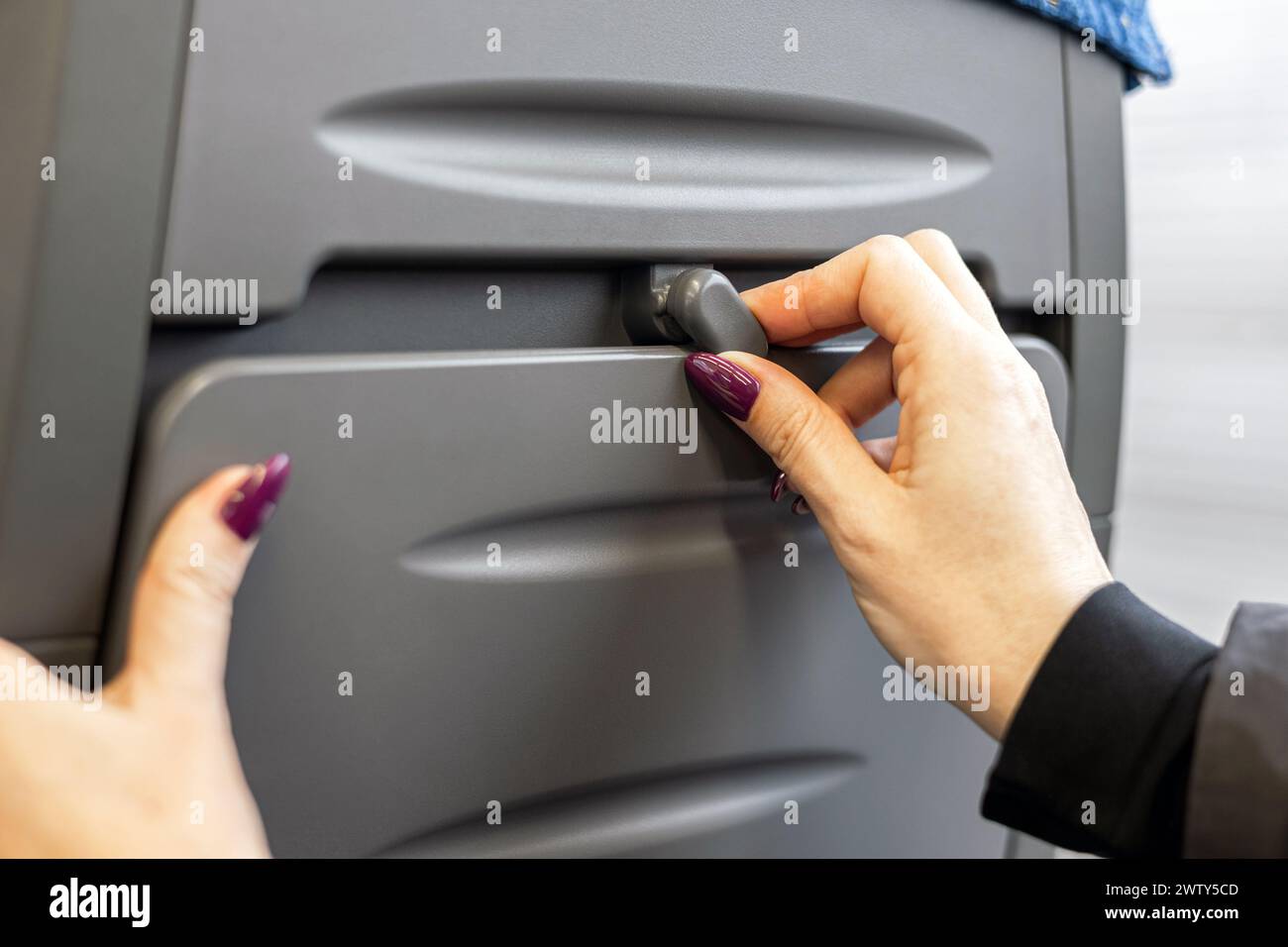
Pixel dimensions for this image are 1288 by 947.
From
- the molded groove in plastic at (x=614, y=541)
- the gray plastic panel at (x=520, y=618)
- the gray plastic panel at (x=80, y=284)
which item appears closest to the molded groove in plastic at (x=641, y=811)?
the gray plastic panel at (x=520, y=618)

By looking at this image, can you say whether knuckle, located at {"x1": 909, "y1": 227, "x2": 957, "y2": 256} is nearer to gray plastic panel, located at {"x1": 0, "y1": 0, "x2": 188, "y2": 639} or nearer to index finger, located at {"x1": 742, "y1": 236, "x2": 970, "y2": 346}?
index finger, located at {"x1": 742, "y1": 236, "x2": 970, "y2": 346}

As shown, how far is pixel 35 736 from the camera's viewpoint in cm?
51

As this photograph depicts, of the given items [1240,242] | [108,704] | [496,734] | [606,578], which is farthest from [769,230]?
[1240,242]

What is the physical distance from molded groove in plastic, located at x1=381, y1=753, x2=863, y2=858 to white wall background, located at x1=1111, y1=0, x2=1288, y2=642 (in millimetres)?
690

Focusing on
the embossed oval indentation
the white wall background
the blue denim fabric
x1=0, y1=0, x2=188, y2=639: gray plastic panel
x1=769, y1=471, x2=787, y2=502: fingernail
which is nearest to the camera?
x1=0, y1=0, x2=188, y2=639: gray plastic panel

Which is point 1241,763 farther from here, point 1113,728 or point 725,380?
point 725,380

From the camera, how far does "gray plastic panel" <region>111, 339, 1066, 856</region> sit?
631mm

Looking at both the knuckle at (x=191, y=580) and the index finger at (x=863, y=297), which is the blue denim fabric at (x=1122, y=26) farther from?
the knuckle at (x=191, y=580)

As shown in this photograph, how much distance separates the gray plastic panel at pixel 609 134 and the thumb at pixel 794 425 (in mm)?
95

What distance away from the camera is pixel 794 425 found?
2.39 ft

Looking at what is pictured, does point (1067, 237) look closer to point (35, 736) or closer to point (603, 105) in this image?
point (603, 105)

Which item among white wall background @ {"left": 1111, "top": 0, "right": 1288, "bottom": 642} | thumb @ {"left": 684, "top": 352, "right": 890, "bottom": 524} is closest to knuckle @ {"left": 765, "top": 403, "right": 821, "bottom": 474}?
thumb @ {"left": 684, "top": 352, "right": 890, "bottom": 524}

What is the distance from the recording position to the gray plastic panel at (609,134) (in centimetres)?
59

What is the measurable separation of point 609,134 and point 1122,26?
54 cm
